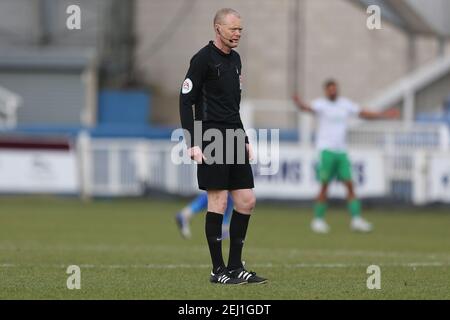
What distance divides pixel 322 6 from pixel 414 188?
12.7m

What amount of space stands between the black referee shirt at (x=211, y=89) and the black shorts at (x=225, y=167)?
0.32ft

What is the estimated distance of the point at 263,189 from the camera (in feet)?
79.6

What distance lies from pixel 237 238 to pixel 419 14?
47.9 feet

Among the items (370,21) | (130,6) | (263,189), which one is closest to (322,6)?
(130,6)

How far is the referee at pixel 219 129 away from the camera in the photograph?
972cm

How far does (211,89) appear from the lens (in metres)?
9.81

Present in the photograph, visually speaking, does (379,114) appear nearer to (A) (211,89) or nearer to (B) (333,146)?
(B) (333,146)

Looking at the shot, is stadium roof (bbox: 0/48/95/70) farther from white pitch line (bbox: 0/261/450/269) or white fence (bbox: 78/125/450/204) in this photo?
white pitch line (bbox: 0/261/450/269)

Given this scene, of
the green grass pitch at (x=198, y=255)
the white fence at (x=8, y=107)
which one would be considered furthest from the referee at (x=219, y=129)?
the white fence at (x=8, y=107)


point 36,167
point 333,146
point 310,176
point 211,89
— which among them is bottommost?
point 310,176

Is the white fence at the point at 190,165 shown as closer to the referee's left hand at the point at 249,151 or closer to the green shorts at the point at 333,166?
the green shorts at the point at 333,166

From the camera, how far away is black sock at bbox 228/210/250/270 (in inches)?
394

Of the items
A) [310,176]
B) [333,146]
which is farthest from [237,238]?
[310,176]
